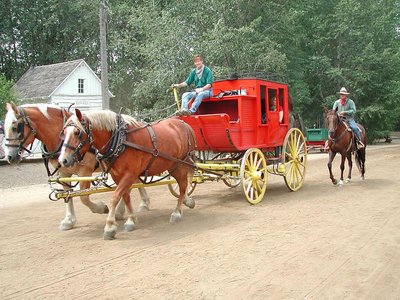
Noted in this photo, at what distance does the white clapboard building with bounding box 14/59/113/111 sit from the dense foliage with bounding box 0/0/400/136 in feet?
8.04

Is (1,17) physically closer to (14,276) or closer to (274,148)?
(274,148)

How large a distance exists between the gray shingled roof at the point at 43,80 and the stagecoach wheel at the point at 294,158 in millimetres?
21844

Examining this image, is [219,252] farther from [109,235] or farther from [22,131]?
[22,131]

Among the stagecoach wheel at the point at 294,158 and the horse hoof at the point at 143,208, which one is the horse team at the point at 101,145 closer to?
the horse hoof at the point at 143,208

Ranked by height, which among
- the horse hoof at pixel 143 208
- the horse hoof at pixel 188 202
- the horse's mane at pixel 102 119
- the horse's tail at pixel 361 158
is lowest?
the horse hoof at pixel 143 208

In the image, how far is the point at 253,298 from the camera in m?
4.09

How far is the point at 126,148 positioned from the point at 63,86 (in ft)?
81.2

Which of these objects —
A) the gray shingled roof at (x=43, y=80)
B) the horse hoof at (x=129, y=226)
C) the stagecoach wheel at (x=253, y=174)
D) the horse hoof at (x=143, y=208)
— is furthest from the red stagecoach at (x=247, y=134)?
the gray shingled roof at (x=43, y=80)

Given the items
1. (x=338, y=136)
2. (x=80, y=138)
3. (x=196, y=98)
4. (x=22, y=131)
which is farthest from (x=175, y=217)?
(x=338, y=136)

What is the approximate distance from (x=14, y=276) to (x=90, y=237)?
1.72 m

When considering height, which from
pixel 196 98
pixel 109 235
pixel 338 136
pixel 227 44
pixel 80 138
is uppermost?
pixel 227 44

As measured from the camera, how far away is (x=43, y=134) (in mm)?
6750

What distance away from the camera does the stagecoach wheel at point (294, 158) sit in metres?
10.5

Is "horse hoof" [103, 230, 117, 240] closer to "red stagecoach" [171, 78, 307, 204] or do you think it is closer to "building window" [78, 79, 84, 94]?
"red stagecoach" [171, 78, 307, 204]
